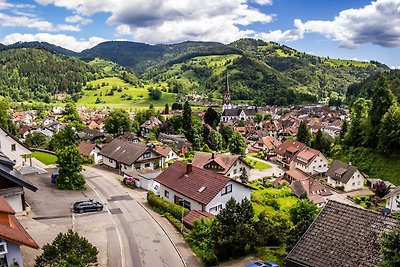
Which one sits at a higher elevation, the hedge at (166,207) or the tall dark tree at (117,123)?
the tall dark tree at (117,123)

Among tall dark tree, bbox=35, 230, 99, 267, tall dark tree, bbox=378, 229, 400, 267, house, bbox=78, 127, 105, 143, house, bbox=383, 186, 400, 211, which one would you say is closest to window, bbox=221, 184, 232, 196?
tall dark tree, bbox=35, 230, 99, 267

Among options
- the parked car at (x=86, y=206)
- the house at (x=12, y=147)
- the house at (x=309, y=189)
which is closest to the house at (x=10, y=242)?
the parked car at (x=86, y=206)

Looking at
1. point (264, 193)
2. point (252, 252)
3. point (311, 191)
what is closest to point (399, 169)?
point (311, 191)

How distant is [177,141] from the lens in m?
84.1

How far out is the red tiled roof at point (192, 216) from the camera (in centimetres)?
3140

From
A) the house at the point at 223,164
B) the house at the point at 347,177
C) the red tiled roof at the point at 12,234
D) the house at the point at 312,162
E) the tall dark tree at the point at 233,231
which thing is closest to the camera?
the red tiled roof at the point at 12,234

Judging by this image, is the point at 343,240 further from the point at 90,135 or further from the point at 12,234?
the point at 90,135

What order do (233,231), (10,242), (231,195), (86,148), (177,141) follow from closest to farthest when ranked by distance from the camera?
(10,242), (233,231), (231,195), (86,148), (177,141)

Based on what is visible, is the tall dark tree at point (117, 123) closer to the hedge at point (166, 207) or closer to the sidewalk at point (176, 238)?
the sidewalk at point (176, 238)

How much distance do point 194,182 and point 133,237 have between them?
34.6ft

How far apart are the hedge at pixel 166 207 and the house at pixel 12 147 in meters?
19.5

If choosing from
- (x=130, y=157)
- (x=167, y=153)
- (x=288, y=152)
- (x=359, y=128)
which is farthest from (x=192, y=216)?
(x=288, y=152)

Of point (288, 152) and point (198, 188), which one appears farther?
point (288, 152)

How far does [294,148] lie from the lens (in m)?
89.3
